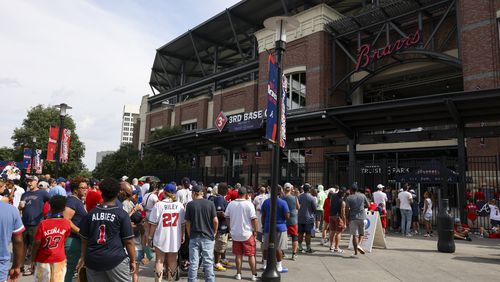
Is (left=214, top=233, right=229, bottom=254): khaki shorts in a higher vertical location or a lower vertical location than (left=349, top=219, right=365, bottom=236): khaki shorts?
lower

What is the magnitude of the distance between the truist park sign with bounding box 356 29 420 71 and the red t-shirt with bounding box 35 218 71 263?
2271 cm

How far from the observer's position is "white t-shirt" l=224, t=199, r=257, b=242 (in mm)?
7160

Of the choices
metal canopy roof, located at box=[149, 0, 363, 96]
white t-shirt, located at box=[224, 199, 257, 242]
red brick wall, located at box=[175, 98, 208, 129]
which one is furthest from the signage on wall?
red brick wall, located at box=[175, 98, 208, 129]

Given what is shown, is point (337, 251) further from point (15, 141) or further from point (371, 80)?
point (15, 141)

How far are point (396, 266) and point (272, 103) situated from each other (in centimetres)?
515

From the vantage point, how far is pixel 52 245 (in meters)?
4.78

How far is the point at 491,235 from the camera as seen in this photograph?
1360 cm

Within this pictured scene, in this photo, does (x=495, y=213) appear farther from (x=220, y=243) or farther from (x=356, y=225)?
(x=220, y=243)

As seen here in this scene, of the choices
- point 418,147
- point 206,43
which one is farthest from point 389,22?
point 206,43

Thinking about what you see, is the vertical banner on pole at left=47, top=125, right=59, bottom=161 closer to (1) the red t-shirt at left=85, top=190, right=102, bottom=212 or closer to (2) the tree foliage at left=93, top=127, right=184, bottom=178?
(2) the tree foliage at left=93, top=127, right=184, bottom=178

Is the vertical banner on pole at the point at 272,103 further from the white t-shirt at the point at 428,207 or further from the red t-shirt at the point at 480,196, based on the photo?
the red t-shirt at the point at 480,196

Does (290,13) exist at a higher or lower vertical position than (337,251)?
higher

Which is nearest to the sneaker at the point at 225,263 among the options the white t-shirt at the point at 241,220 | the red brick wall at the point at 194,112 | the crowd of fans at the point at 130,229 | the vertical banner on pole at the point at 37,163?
the crowd of fans at the point at 130,229

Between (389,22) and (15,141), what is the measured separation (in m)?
43.2
